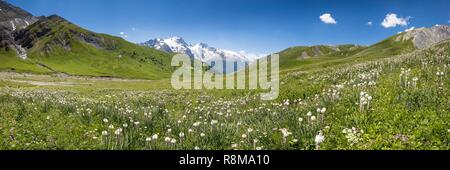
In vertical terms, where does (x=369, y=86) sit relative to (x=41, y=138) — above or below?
above

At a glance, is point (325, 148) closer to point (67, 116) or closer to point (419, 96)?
point (419, 96)

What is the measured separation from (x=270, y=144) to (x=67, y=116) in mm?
9691

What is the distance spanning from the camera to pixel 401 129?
9.66 meters

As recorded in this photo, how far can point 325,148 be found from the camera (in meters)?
9.26
